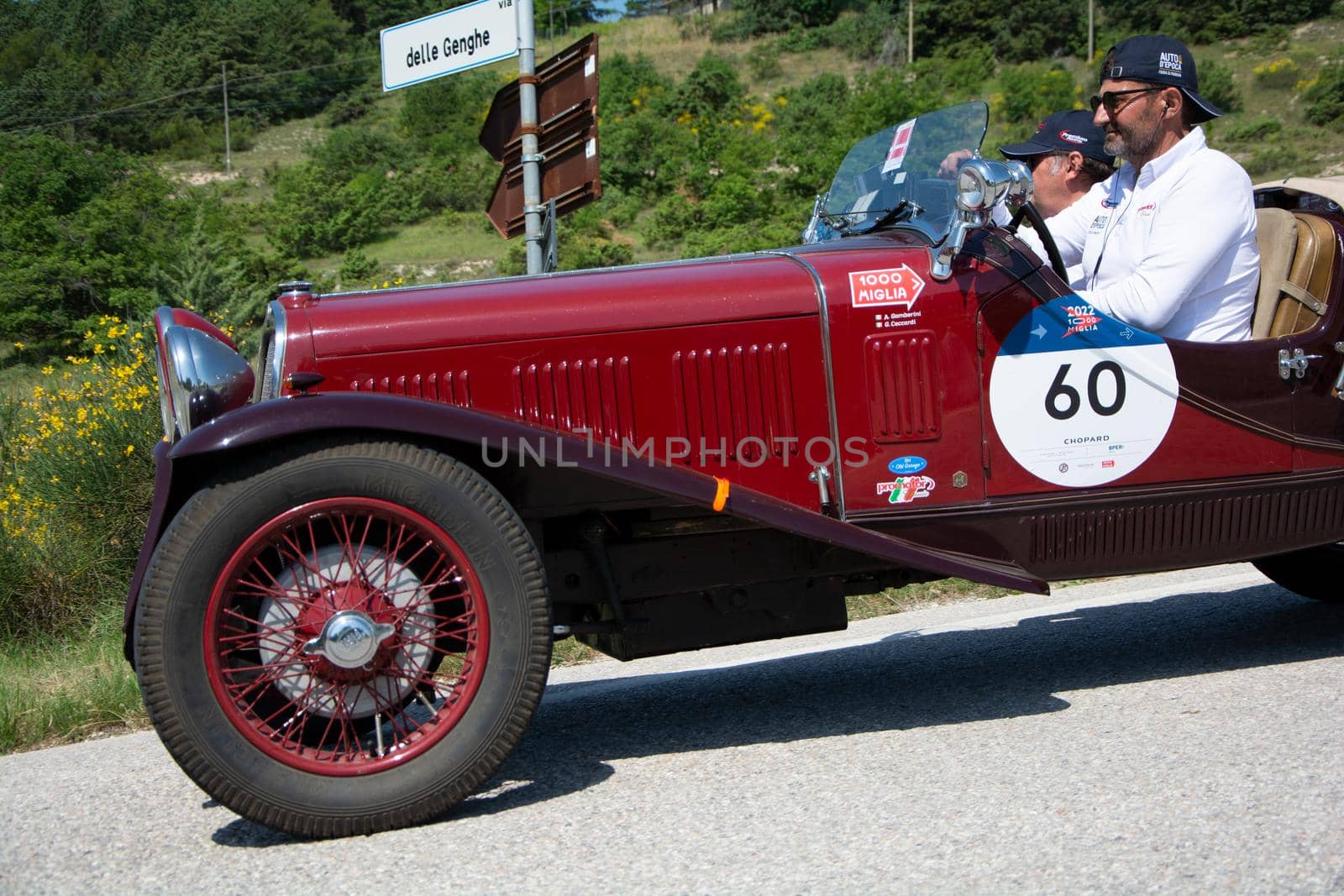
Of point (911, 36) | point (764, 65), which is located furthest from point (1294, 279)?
point (764, 65)

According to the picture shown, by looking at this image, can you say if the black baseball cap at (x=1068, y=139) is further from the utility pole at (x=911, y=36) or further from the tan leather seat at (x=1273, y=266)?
the utility pole at (x=911, y=36)

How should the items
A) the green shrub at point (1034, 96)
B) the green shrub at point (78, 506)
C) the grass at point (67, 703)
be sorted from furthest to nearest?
the green shrub at point (1034, 96) < the green shrub at point (78, 506) < the grass at point (67, 703)

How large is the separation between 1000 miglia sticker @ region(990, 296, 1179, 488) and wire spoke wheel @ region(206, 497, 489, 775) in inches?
69.3

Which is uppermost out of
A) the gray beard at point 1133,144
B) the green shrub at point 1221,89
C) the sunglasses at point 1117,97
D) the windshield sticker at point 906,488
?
the green shrub at point 1221,89

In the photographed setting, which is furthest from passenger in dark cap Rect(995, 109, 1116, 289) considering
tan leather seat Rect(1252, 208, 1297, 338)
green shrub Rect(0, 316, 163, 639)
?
green shrub Rect(0, 316, 163, 639)

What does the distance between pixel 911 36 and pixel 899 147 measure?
172ft

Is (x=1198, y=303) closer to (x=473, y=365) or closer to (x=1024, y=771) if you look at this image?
(x=1024, y=771)

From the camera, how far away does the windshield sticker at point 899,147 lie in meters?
4.22

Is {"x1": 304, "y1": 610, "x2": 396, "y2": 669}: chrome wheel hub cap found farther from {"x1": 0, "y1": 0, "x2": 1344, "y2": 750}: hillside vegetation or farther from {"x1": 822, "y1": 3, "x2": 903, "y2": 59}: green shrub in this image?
{"x1": 822, "y1": 3, "x2": 903, "y2": 59}: green shrub

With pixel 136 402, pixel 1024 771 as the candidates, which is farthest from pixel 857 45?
pixel 1024 771

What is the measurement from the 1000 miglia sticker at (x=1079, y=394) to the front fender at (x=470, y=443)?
611mm

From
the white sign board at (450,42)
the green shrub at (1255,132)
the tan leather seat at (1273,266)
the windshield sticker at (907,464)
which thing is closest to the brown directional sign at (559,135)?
the white sign board at (450,42)

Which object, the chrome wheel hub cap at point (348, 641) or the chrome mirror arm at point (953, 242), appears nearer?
the chrome wheel hub cap at point (348, 641)

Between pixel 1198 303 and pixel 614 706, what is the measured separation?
2.36m
